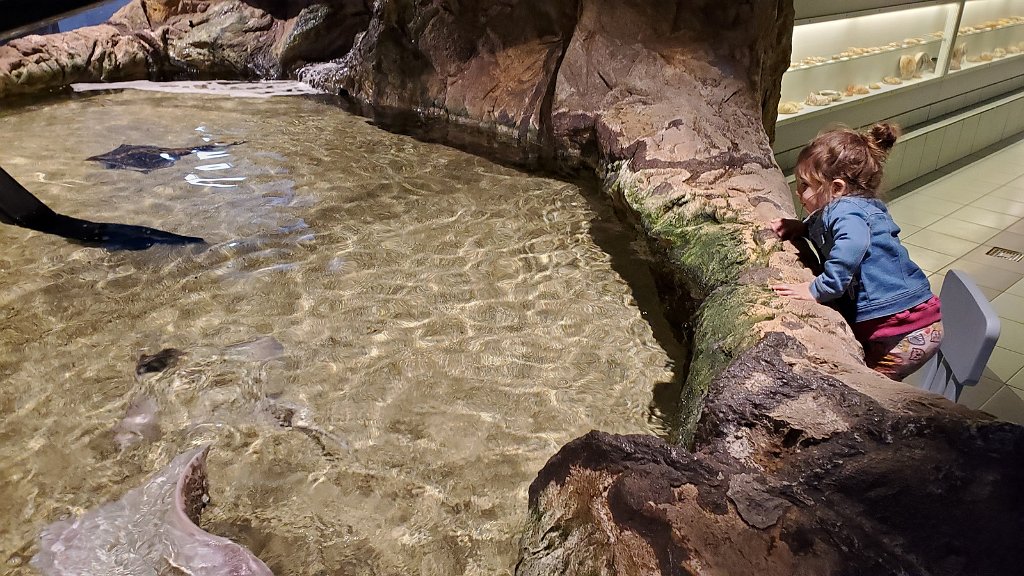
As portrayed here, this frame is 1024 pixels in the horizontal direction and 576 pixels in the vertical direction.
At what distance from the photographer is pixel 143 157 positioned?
5.93m

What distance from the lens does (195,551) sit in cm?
216

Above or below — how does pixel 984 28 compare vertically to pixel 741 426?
above

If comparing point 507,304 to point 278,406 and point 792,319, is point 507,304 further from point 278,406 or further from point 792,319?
point 792,319

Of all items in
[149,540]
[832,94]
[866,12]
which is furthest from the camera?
[832,94]

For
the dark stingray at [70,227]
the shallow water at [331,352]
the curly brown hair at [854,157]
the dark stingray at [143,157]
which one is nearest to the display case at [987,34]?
the shallow water at [331,352]

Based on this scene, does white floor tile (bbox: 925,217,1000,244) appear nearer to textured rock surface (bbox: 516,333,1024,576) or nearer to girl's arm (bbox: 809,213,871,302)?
girl's arm (bbox: 809,213,871,302)

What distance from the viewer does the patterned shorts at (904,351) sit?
2.72m

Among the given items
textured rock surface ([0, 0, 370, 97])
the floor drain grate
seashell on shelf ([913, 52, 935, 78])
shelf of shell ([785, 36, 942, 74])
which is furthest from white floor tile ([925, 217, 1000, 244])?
textured rock surface ([0, 0, 370, 97])

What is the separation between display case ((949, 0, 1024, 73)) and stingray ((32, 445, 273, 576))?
360 inches

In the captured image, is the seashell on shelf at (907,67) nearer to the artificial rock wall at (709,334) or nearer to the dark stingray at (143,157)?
the artificial rock wall at (709,334)

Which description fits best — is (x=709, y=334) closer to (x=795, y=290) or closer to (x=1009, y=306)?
(x=795, y=290)

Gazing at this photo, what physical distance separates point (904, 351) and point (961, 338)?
26 centimetres

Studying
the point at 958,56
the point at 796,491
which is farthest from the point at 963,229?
the point at 796,491

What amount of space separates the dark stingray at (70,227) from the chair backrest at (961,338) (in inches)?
165
